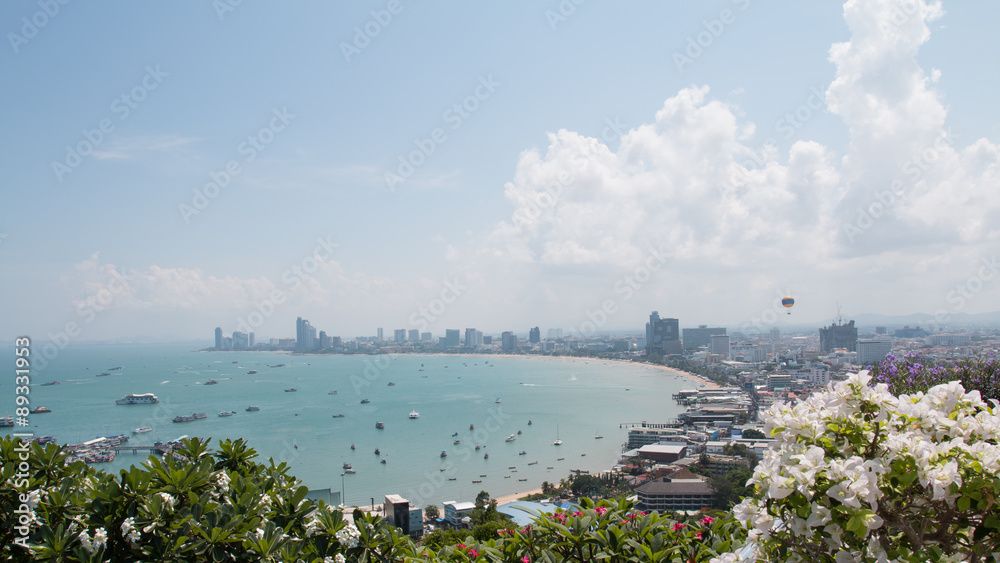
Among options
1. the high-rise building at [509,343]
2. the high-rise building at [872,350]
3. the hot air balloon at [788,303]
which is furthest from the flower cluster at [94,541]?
the high-rise building at [509,343]

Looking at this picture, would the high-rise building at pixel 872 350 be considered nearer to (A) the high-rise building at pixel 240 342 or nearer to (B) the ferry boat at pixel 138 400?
(B) the ferry boat at pixel 138 400

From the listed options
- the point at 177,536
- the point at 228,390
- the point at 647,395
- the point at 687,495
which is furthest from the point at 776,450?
the point at 228,390

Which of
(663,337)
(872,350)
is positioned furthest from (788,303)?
(663,337)

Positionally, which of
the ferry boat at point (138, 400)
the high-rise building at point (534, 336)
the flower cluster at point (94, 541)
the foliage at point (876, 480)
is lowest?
the ferry boat at point (138, 400)

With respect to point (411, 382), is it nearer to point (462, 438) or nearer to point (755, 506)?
point (462, 438)

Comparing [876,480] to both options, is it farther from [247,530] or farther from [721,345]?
[721,345]
